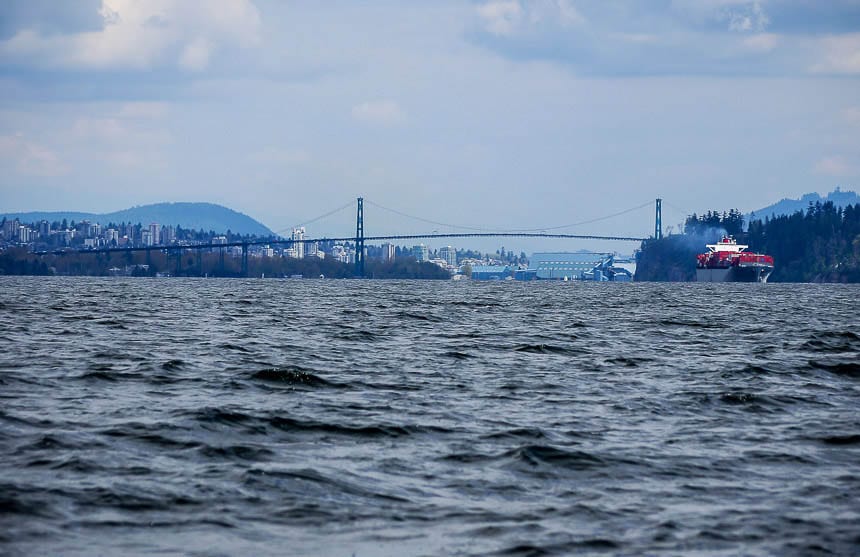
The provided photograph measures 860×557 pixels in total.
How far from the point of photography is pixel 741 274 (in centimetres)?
17412

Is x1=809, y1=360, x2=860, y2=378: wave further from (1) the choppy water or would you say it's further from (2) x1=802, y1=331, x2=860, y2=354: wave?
(2) x1=802, y1=331, x2=860, y2=354: wave

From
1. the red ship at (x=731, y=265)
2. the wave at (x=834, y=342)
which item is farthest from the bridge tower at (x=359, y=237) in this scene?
the wave at (x=834, y=342)

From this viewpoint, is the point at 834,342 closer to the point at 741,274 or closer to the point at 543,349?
the point at 543,349

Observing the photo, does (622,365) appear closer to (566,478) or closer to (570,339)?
(570,339)

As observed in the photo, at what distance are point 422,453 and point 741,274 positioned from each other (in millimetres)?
169917

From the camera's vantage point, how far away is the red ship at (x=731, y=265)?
172 metres

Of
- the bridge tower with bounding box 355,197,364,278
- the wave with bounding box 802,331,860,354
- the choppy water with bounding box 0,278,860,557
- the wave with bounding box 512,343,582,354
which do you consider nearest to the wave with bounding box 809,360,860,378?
the choppy water with bounding box 0,278,860,557

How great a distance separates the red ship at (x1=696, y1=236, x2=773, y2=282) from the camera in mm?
172125

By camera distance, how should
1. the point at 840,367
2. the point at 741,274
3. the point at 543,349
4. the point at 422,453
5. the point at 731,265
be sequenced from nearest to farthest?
the point at 422,453 < the point at 840,367 < the point at 543,349 < the point at 741,274 < the point at 731,265

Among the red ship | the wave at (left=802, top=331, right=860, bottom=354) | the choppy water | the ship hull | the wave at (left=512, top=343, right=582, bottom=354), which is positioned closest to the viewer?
the choppy water

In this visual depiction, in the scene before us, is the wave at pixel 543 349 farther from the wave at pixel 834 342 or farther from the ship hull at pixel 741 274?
the ship hull at pixel 741 274

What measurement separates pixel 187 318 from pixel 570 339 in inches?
567

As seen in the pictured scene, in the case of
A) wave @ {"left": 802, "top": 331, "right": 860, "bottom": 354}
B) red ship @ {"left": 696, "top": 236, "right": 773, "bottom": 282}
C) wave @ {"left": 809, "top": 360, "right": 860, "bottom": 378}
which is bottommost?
wave @ {"left": 802, "top": 331, "right": 860, "bottom": 354}

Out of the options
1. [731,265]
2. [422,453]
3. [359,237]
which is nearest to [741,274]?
[731,265]
